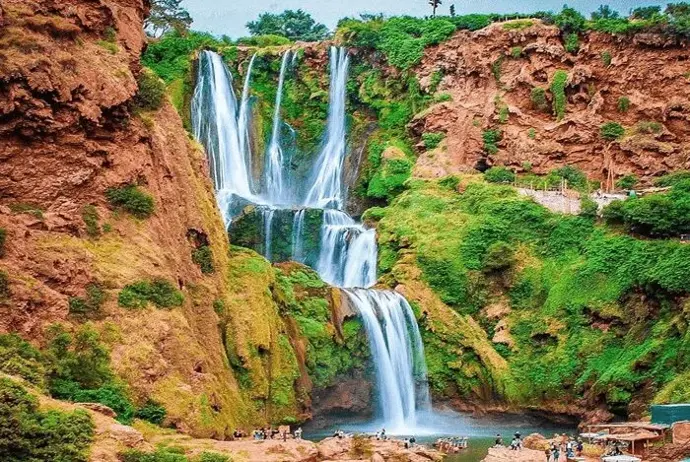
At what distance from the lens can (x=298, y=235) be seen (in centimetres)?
6119

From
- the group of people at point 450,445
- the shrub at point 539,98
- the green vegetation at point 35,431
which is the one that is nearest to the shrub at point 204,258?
the group of people at point 450,445

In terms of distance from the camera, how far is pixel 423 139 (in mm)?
70688

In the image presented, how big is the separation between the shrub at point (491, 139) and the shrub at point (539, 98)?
10.9ft

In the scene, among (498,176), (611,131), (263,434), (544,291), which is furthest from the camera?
(611,131)

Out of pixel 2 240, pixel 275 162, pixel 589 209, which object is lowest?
pixel 2 240

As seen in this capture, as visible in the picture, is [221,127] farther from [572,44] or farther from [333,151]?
[572,44]

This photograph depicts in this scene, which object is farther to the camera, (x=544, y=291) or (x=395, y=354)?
(x=544, y=291)

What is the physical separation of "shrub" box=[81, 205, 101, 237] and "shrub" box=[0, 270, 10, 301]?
5.03 m

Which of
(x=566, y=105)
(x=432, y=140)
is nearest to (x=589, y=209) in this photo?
(x=566, y=105)

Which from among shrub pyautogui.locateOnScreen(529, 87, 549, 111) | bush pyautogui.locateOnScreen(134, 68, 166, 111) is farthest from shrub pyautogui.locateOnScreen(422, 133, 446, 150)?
bush pyautogui.locateOnScreen(134, 68, 166, 111)

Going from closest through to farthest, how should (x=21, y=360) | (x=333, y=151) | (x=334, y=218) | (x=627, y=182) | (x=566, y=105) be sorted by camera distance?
1. (x=21, y=360)
2. (x=334, y=218)
3. (x=627, y=182)
4. (x=566, y=105)
5. (x=333, y=151)

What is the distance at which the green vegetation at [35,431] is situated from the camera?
87.3ft

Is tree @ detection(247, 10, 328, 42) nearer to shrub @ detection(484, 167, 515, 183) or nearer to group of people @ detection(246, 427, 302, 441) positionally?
shrub @ detection(484, 167, 515, 183)

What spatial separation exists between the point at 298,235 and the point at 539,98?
20.7 metres
